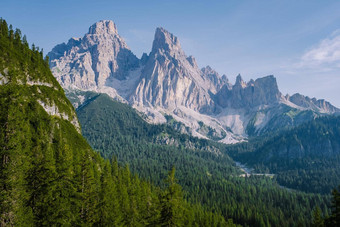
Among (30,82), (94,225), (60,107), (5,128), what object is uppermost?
(30,82)

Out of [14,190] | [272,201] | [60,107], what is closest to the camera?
[14,190]

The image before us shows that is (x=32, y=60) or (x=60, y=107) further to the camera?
(x=32, y=60)

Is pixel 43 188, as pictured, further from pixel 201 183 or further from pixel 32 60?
pixel 201 183

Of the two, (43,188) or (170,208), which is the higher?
(43,188)

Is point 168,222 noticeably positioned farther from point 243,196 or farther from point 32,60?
point 243,196

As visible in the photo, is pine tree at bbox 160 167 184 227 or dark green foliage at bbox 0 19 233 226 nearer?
dark green foliage at bbox 0 19 233 226

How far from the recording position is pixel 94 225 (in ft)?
134

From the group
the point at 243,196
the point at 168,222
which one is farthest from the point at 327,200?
the point at 168,222

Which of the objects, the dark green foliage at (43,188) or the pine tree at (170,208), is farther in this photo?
the pine tree at (170,208)

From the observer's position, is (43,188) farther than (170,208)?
No

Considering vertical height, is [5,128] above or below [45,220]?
above

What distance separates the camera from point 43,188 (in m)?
31.8

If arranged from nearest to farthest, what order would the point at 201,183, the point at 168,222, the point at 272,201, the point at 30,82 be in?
the point at 168,222, the point at 30,82, the point at 272,201, the point at 201,183

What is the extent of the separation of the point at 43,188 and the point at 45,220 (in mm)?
4161
